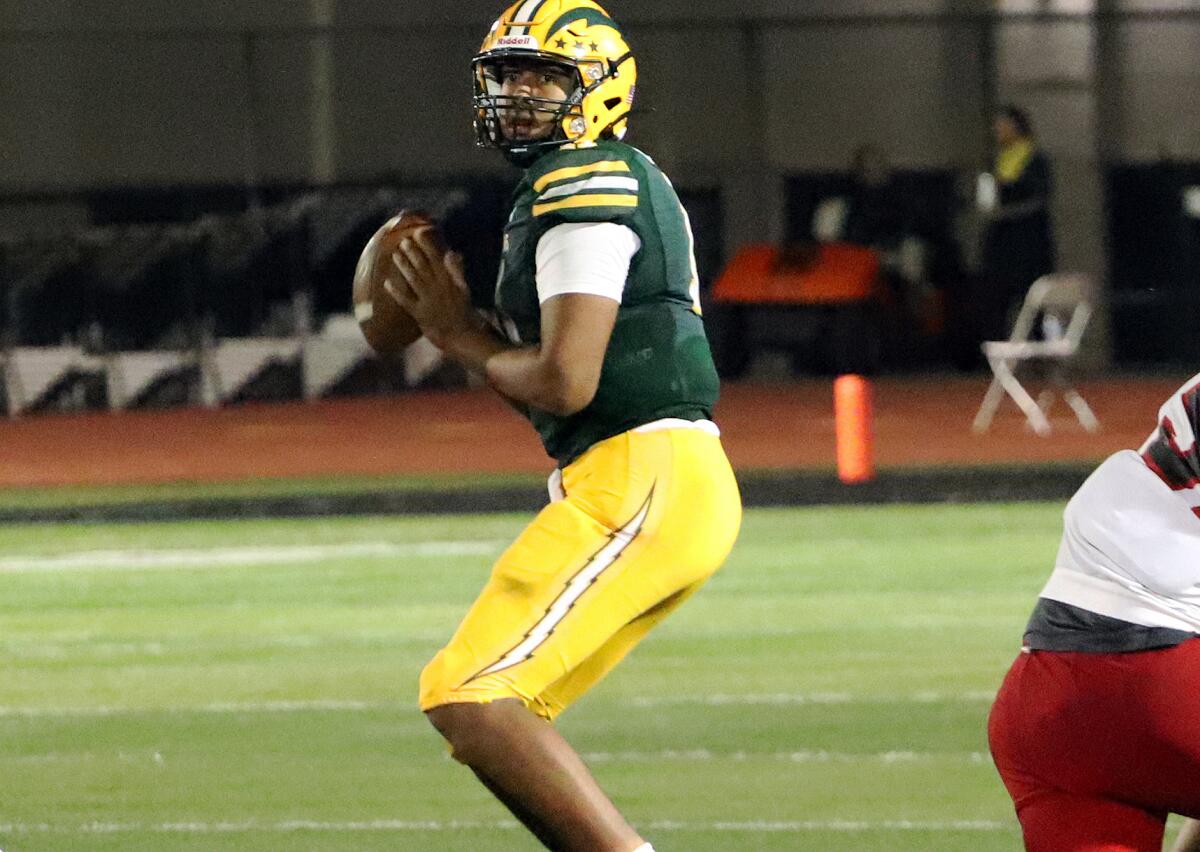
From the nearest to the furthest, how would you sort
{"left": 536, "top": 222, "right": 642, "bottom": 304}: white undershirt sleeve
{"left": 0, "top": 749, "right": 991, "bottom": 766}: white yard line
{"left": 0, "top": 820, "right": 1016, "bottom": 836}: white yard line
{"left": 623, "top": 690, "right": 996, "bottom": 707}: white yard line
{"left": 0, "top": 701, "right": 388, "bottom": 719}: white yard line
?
{"left": 536, "top": 222, "right": 642, "bottom": 304}: white undershirt sleeve
{"left": 0, "top": 820, "right": 1016, "bottom": 836}: white yard line
{"left": 0, "top": 749, "right": 991, "bottom": 766}: white yard line
{"left": 623, "top": 690, "right": 996, "bottom": 707}: white yard line
{"left": 0, "top": 701, "right": 388, "bottom": 719}: white yard line

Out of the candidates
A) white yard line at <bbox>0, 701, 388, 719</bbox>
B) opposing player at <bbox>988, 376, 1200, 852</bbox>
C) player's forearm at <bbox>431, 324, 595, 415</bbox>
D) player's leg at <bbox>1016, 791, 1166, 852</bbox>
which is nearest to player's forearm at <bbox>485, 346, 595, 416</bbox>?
player's forearm at <bbox>431, 324, 595, 415</bbox>

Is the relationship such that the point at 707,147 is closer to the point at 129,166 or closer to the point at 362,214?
the point at 362,214

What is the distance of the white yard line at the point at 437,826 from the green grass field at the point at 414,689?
0.01 metres

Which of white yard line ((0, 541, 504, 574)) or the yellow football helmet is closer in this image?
the yellow football helmet

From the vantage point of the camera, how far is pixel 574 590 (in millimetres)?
4352

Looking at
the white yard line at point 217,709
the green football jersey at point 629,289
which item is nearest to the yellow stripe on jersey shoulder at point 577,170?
the green football jersey at point 629,289

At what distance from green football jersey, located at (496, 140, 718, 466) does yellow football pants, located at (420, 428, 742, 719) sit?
6cm

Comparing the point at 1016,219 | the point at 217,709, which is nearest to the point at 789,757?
the point at 217,709

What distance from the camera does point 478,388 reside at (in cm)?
2283

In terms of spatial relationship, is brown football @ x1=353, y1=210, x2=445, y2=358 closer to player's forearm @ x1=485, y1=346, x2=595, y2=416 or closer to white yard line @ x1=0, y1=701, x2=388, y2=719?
player's forearm @ x1=485, y1=346, x2=595, y2=416

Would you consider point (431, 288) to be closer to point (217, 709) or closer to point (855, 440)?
point (217, 709)

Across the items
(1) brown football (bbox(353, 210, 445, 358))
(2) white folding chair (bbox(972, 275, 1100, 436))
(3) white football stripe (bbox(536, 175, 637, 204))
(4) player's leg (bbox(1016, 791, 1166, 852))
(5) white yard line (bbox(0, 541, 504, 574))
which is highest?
(3) white football stripe (bbox(536, 175, 637, 204))

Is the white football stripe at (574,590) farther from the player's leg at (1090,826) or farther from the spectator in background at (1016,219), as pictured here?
the spectator in background at (1016,219)

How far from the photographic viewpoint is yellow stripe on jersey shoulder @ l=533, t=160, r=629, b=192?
14.5 ft
